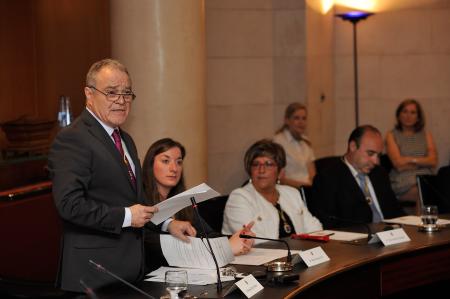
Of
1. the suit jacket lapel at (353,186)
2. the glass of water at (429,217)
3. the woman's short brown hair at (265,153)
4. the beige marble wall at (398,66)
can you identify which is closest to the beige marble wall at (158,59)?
the woman's short brown hair at (265,153)

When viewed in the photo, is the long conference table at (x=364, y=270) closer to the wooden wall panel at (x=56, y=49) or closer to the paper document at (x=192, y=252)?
the paper document at (x=192, y=252)

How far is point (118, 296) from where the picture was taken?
127 inches

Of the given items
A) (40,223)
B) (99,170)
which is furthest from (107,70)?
(40,223)

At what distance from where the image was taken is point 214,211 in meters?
5.13

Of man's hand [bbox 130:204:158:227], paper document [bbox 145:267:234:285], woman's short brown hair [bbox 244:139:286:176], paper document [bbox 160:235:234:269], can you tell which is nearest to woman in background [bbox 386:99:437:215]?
woman's short brown hair [bbox 244:139:286:176]

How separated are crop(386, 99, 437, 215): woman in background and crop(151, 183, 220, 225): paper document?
502cm

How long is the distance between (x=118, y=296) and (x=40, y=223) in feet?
6.11

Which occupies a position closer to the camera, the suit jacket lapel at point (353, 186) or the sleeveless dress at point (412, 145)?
the suit jacket lapel at point (353, 186)

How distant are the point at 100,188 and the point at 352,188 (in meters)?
2.67

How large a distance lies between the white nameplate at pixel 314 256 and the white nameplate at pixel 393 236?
1.95 ft

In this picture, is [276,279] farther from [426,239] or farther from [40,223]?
[40,223]

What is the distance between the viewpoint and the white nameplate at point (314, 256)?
402 cm

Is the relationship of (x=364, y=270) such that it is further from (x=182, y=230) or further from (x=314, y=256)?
(x=182, y=230)

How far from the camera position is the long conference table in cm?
354
